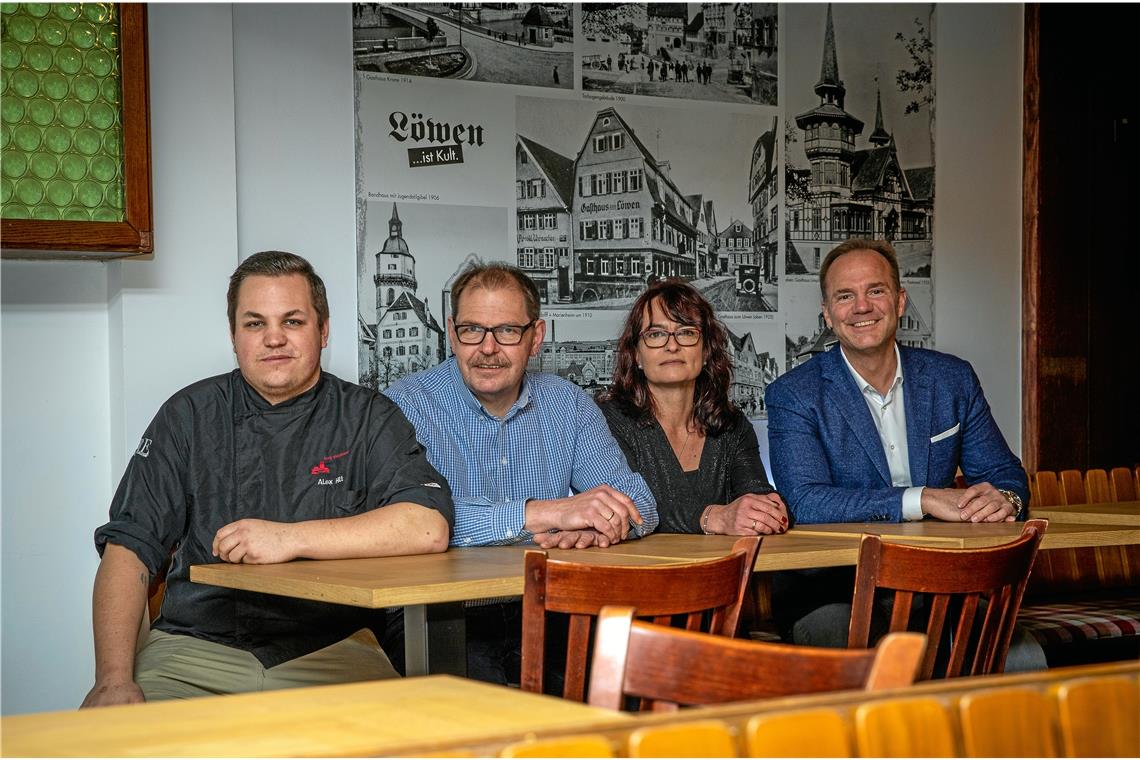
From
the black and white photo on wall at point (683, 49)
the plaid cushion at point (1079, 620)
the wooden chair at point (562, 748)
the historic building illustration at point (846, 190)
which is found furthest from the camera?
the historic building illustration at point (846, 190)

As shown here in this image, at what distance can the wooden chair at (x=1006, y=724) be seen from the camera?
1.22 metres

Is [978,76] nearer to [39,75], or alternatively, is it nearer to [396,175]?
[396,175]

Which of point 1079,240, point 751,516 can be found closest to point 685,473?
point 751,516

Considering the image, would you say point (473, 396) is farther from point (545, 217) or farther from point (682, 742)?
point (682, 742)

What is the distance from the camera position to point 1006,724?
124cm

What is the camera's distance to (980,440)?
3.97m

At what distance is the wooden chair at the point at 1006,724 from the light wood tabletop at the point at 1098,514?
7.10ft

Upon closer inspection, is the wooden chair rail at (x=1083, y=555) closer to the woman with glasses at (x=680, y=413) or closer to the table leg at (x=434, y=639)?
the woman with glasses at (x=680, y=413)

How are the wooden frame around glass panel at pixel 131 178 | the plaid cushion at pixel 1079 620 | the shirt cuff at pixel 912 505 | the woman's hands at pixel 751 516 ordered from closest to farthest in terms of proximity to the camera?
the woman's hands at pixel 751 516 < the wooden frame around glass panel at pixel 131 178 < the shirt cuff at pixel 912 505 < the plaid cushion at pixel 1079 620

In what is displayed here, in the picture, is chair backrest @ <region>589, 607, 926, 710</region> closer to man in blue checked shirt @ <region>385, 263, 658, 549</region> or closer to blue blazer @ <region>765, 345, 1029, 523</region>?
man in blue checked shirt @ <region>385, 263, 658, 549</region>

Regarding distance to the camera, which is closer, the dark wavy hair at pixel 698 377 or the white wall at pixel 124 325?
the white wall at pixel 124 325

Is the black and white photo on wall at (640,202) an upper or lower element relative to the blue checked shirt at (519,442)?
upper

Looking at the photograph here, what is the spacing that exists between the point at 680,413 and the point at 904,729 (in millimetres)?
2728

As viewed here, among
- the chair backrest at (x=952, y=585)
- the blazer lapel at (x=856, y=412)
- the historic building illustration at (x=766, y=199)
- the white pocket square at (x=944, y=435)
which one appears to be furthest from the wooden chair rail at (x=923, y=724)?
the historic building illustration at (x=766, y=199)
